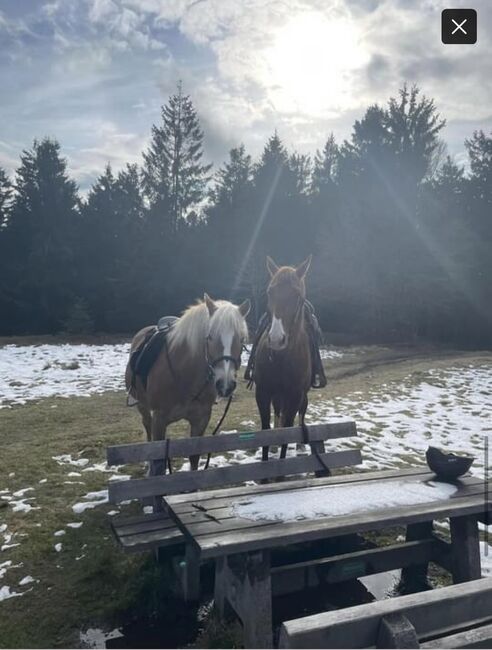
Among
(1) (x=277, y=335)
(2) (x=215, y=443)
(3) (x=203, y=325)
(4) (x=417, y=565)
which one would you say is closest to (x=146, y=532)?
(2) (x=215, y=443)

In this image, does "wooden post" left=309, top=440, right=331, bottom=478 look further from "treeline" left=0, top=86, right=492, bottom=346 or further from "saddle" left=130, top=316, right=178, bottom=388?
"treeline" left=0, top=86, right=492, bottom=346

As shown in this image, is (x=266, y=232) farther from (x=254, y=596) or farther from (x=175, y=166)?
(x=254, y=596)

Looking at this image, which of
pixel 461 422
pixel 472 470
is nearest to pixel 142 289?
pixel 461 422

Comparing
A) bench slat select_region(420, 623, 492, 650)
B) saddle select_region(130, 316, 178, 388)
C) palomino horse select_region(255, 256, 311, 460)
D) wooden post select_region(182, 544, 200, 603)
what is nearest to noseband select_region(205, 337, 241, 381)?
palomino horse select_region(255, 256, 311, 460)

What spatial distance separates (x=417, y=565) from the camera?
3.68 metres

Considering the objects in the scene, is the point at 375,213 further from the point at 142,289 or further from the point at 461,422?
the point at 461,422

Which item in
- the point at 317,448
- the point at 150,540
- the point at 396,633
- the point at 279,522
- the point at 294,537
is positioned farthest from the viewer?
the point at 317,448

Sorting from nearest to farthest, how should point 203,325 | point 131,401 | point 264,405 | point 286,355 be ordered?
point 203,325 < point 286,355 < point 264,405 < point 131,401

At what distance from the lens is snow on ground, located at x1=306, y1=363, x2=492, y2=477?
673 centimetres

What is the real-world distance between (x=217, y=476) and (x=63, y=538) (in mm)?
1625

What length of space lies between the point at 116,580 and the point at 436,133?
91.8 ft

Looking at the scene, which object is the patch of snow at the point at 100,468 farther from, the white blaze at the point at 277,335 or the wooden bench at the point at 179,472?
the white blaze at the point at 277,335

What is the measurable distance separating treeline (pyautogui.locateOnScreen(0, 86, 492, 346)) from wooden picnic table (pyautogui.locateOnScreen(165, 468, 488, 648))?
21.5 metres

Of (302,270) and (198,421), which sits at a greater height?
(302,270)
